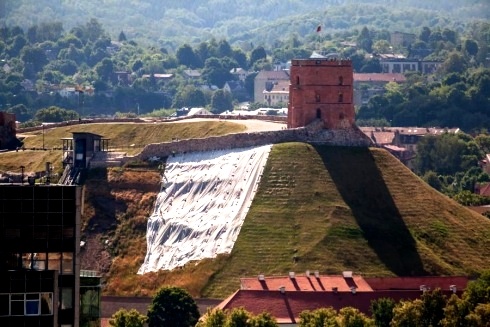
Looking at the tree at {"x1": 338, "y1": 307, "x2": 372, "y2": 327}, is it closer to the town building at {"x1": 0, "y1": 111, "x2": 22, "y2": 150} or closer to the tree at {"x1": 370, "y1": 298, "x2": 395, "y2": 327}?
the tree at {"x1": 370, "y1": 298, "x2": 395, "y2": 327}

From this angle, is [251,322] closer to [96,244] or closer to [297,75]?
[96,244]

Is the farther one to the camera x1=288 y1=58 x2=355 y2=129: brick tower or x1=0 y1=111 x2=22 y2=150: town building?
x1=0 y1=111 x2=22 y2=150: town building

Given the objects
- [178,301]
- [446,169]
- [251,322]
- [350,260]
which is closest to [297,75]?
[350,260]

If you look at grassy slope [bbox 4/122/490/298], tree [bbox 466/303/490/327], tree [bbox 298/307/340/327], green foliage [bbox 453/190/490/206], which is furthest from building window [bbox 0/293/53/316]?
green foliage [bbox 453/190/490/206]

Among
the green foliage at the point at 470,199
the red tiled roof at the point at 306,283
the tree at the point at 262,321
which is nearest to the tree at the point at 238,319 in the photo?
the tree at the point at 262,321

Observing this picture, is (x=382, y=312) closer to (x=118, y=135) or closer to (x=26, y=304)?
(x=118, y=135)

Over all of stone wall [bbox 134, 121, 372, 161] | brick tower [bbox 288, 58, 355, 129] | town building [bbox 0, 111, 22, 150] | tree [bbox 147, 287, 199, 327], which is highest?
brick tower [bbox 288, 58, 355, 129]
